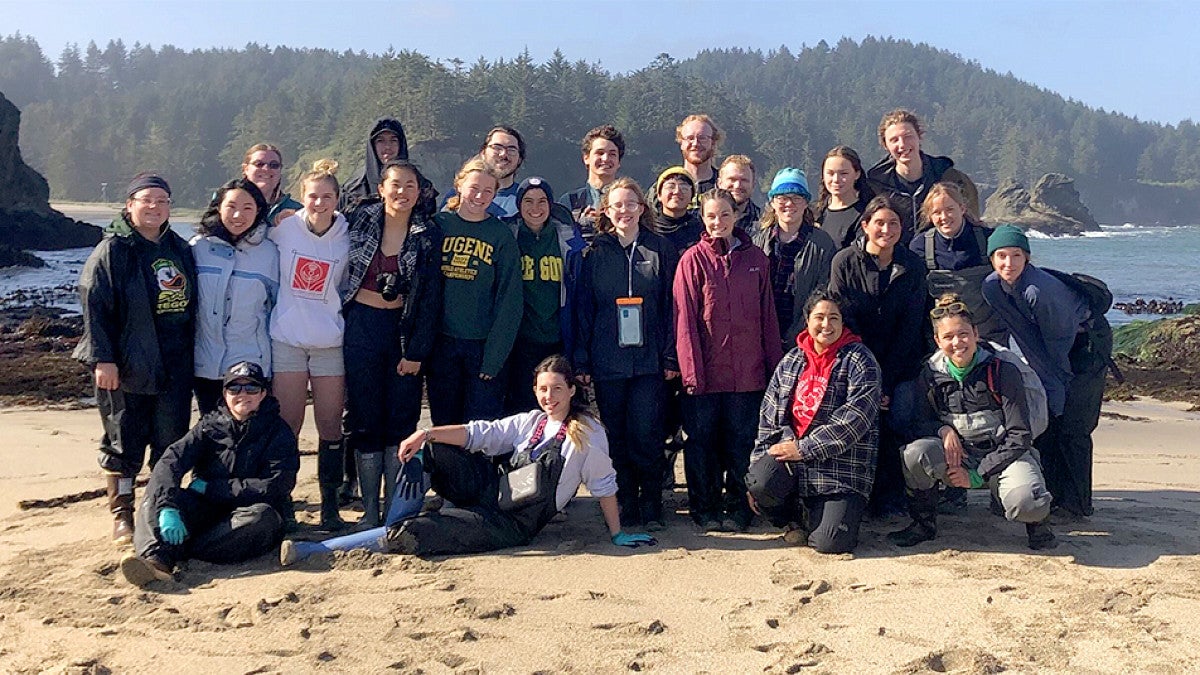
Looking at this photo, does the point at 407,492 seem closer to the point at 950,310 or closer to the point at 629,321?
the point at 629,321

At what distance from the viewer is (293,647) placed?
12.8ft

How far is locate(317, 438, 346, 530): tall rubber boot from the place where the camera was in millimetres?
5484

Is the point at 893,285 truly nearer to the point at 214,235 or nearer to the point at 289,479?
the point at 289,479

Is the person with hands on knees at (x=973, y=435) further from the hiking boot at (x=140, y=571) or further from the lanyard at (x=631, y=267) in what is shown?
the hiking boot at (x=140, y=571)

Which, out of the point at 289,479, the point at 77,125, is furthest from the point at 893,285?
the point at 77,125

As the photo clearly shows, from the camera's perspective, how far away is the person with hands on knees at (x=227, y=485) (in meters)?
4.75

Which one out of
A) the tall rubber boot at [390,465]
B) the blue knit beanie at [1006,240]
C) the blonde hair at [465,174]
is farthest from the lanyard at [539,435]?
the blue knit beanie at [1006,240]

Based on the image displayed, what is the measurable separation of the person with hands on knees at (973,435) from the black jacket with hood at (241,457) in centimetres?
312

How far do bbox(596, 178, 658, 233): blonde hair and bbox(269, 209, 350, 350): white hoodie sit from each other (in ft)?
4.55

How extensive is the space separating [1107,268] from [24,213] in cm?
4416

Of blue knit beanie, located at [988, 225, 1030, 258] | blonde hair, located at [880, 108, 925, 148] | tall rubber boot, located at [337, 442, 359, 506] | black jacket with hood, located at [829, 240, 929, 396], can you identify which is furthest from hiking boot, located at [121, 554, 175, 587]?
blonde hair, located at [880, 108, 925, 148]

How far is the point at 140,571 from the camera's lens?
4.50 metres

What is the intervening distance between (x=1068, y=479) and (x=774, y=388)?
6.42 feet

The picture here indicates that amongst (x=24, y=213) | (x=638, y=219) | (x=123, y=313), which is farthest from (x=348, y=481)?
(x=24, y=213)
